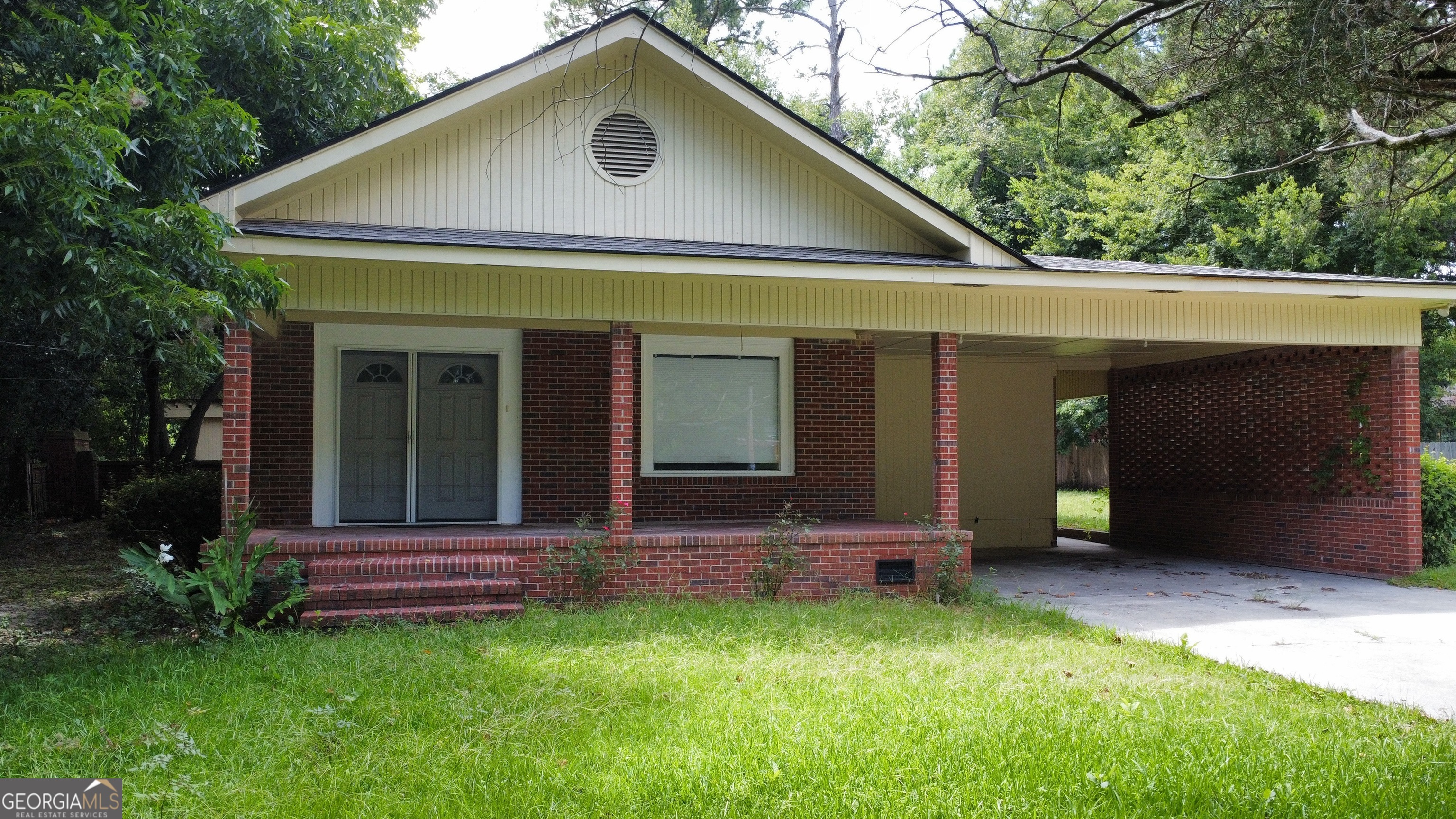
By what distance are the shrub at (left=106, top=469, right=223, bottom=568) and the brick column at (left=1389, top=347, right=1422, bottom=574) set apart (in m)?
12.9

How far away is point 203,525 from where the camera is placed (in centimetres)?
1155

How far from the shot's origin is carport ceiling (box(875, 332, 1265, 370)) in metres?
12.1

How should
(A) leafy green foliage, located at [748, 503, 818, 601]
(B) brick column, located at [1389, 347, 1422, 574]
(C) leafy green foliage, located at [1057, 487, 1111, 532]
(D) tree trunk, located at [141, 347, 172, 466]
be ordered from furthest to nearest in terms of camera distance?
(C) leafy green foliage, located at [1057, 487, 1111, 532] → (D) tree trunk, located at [141, 347, 172, 466] → (B) brick column, located at [1389, 347, 1422, 574] → (A) leafy green foliage, located at [748, 503, 818, 601]

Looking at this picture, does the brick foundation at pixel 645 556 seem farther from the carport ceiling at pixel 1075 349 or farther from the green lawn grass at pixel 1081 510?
the green lawn grass at pixel 1081 510

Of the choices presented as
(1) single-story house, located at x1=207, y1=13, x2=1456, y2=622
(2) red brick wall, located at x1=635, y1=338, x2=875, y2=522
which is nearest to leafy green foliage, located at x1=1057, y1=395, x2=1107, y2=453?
(1) single-story house, located at x1=207, y1=13, x2=1456, y2=622

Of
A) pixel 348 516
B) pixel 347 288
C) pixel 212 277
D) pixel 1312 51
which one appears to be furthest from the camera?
pixel 348 516

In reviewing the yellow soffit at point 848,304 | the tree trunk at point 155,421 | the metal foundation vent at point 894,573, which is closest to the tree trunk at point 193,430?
the tree trunk at point 155,421

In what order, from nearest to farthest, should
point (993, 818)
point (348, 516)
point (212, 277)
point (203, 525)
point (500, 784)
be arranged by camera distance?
point (993, 818) → point (500, 784) → point (212, 277) → point (348, 516) → point (203, 525)

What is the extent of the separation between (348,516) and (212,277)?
3.79 metres

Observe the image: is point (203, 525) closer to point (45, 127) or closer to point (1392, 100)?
point (45, 127)

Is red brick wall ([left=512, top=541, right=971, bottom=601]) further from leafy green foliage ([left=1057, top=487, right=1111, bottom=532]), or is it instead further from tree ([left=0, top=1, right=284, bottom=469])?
leafy green foliage ([left=1057, top=487, right=1111, bottom=532])

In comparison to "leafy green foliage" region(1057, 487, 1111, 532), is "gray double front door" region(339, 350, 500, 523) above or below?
above

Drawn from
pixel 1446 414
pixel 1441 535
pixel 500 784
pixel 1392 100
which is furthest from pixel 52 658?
pixel 1446 414

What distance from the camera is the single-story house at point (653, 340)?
8.65 m
